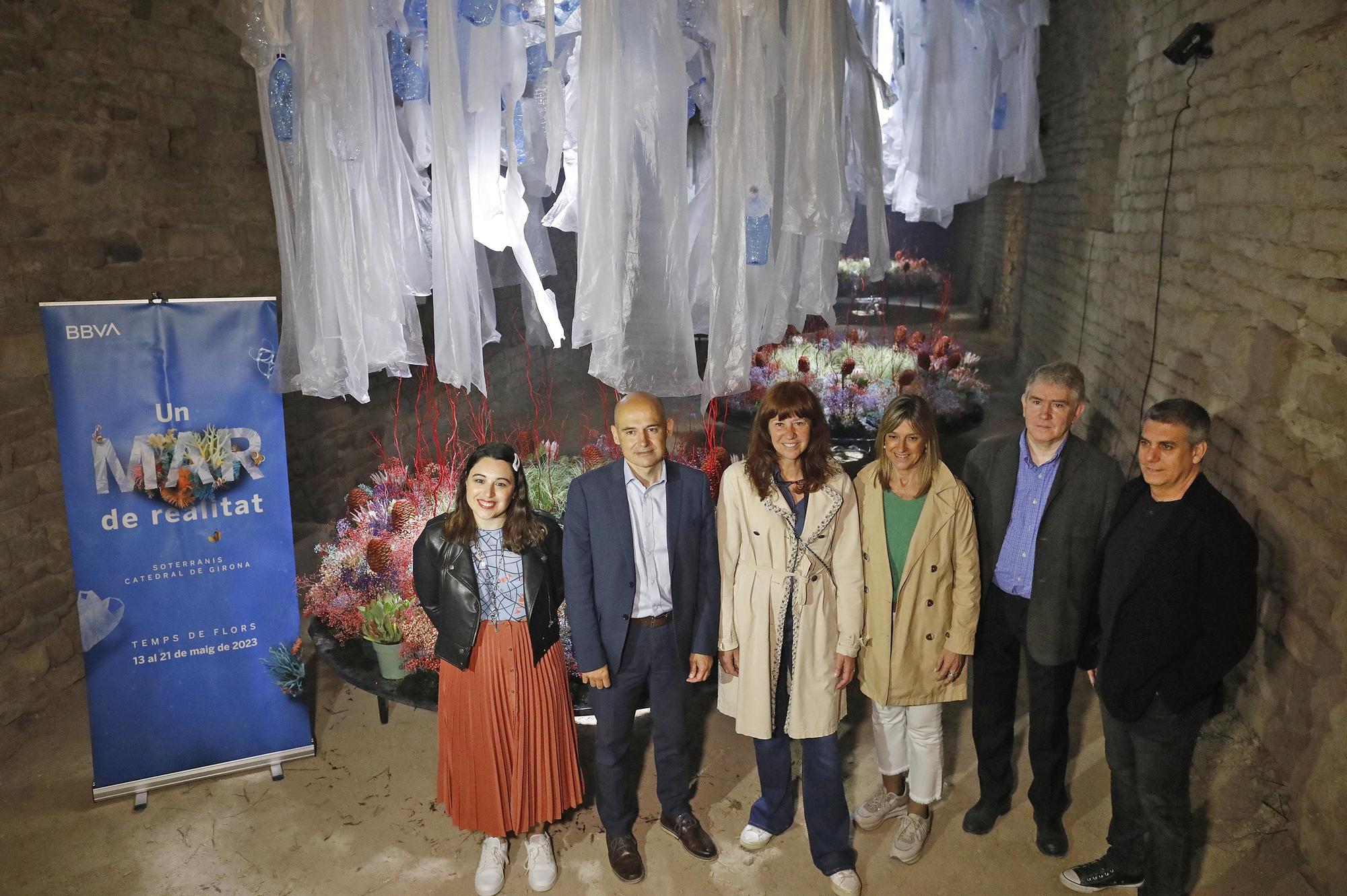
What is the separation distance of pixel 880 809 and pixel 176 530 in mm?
2437

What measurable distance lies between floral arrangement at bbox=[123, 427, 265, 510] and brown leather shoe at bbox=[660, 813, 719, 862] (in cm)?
179

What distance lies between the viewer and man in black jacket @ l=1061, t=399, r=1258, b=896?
2.18 m

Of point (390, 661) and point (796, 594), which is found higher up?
point (796, 594)

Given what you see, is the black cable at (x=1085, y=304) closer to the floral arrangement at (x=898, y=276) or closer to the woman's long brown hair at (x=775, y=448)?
the floral arrangement at (x=898, y=276)

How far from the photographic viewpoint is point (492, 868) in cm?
264

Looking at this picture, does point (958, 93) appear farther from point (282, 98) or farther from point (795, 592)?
point (795, 592)

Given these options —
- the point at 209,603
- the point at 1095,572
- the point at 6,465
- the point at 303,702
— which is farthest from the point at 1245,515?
the point at 6,465

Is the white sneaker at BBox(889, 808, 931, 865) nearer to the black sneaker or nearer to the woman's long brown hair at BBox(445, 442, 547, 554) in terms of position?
the black sneaker

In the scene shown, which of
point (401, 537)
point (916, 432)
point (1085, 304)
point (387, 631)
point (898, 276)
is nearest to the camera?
point (916, 432)

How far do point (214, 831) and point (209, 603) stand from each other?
72 centimetres

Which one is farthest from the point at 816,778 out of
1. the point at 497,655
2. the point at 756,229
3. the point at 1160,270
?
the point at 1160,270

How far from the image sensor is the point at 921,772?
2.77m

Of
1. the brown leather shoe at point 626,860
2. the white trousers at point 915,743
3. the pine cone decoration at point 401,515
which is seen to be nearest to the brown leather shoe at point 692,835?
the brown leather shoe at point 626,860

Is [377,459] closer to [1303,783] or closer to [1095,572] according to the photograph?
[1095,572]
